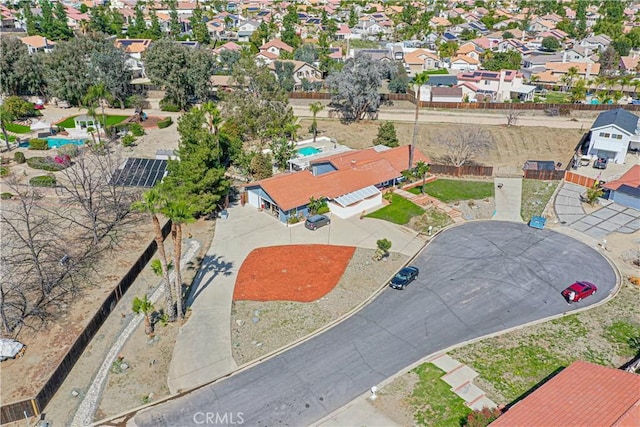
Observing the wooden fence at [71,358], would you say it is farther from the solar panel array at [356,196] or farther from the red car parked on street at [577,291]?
the red car parked on street at [577,291]

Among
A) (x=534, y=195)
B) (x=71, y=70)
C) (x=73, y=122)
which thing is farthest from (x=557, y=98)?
(x=71, y=70)

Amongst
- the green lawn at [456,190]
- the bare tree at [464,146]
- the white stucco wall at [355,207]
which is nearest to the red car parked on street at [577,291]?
the green lawn at [456,190]

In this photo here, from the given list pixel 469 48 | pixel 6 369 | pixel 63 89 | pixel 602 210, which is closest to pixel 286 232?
pixel 6 369

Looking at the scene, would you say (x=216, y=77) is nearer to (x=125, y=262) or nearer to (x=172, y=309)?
(x=125, y=262)

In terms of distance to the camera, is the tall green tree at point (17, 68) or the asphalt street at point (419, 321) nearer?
the asphalt street at point (419, 321)

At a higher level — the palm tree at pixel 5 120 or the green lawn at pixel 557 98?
the palm tree at pixel 5 120

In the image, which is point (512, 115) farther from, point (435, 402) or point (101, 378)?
point (101, 378)
